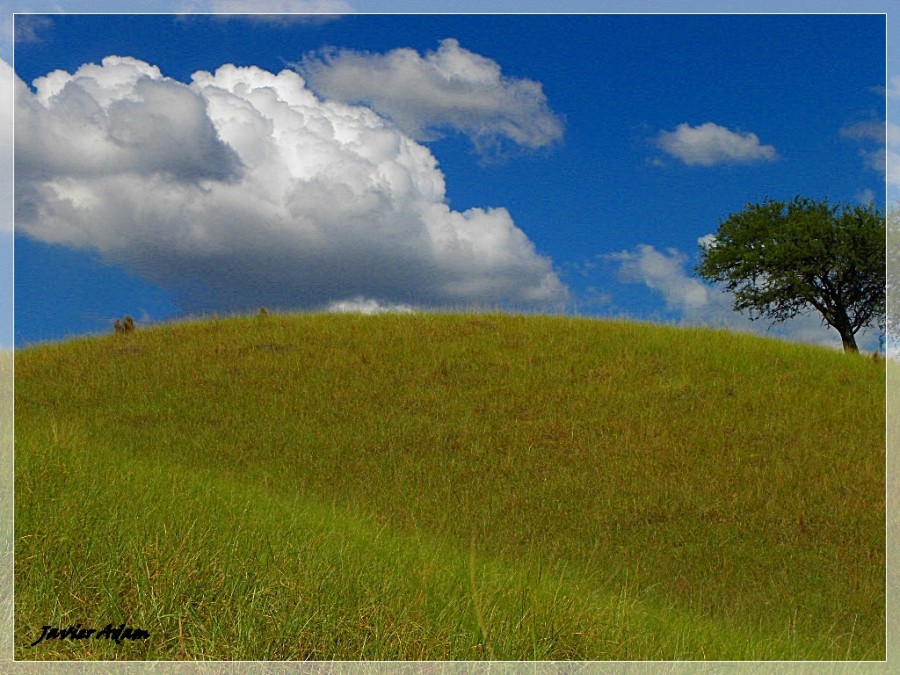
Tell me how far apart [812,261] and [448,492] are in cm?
3295

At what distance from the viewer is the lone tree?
38.0 m

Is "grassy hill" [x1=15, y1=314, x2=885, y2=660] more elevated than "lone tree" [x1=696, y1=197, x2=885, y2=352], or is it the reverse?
"lone tree" [x1=696, y1=197, x2=885, y2=352]

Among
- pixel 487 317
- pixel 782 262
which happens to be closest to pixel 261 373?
pixel 487 317

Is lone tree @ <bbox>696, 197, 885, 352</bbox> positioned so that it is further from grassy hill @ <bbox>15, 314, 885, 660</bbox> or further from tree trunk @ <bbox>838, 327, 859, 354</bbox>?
grassy hill @ <bbox>15, 314, 885, 660</bbox>

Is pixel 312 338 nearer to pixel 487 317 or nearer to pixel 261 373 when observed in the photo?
pixel 261 373

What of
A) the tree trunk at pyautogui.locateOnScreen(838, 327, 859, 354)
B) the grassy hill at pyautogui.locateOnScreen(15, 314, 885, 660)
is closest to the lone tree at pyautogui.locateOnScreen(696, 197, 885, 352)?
the tree trunk at pyautogui.locateOnScreen(838, 327, 859, 354)

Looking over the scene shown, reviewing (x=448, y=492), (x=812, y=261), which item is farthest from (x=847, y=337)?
(x=448, y=492)

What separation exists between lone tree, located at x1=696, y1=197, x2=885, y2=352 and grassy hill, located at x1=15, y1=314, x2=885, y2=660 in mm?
18554

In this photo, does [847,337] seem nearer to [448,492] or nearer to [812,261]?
[812,261]

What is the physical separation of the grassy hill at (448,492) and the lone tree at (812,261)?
1855cm

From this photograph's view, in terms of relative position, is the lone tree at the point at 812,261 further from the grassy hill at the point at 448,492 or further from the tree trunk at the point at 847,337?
the grassy hill at the point at 448,492

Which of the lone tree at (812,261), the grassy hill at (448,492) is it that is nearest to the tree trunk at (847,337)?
the lone tree at (812,261)

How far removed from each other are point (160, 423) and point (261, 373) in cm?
334

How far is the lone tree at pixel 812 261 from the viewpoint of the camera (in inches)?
1497
